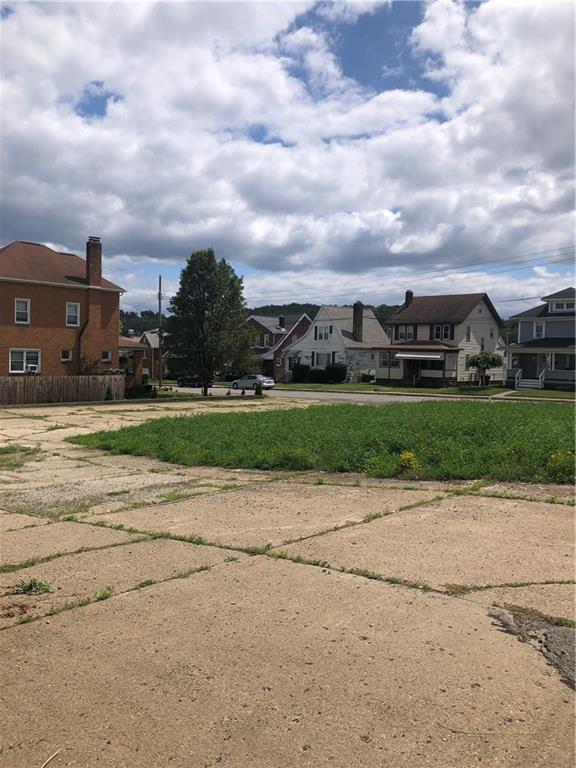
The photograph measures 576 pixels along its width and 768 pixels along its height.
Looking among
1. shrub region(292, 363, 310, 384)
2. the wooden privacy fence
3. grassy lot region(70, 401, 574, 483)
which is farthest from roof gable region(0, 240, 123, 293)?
shrub region(292, 363, 310, 384)

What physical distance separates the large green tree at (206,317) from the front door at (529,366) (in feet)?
82.3

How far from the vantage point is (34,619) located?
4809 mm

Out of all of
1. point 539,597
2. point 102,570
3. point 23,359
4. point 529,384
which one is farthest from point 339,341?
point 539,597

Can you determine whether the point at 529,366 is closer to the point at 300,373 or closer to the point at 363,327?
the point at 363,327

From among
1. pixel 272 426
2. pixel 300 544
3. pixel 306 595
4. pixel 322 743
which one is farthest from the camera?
pixel 272 426

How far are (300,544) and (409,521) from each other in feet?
5.22

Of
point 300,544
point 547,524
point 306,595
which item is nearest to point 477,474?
point 547,524

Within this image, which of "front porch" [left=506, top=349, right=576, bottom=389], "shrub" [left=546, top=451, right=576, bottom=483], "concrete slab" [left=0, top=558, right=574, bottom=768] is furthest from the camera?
"front porch" [left=506, top=349, right=576, bottom=389]

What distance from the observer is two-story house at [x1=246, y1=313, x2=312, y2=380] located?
72.6 m

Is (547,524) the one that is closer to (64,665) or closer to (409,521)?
(409,521)

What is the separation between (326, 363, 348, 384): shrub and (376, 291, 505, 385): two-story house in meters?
3.48

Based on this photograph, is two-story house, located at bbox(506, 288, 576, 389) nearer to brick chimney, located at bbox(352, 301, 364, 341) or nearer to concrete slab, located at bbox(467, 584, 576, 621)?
brick chimney, located at bbox(352, 301, 364, 341)

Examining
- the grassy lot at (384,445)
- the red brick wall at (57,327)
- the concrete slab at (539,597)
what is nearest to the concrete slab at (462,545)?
the concrete slab at (539,597)

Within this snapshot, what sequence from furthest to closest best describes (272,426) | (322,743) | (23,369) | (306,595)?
(23,369) → (272,426) → (306,595) → (322,743)
